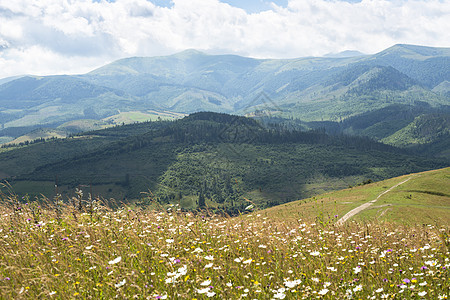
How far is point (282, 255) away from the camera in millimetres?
8094

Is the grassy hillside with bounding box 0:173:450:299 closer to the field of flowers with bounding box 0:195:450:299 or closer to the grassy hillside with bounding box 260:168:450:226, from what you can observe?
the field of flowers with bounding box 0:195:450:299

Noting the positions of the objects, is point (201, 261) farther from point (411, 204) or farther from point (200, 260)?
point (411, 204)

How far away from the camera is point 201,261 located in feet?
24.2

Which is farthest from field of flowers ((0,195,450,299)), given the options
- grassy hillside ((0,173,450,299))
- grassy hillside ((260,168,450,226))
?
grassy hillside ((260,168,450,226))

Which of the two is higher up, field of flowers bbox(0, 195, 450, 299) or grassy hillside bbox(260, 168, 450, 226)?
field of flowers bbox(0, 195, 450, 299)

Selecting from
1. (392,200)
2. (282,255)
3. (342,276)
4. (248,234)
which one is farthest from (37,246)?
(392,200)

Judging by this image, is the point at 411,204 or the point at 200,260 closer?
the point at 200,260

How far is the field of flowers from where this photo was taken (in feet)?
20.0

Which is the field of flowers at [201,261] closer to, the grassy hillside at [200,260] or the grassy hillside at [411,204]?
the grassy hillside at [200,260]

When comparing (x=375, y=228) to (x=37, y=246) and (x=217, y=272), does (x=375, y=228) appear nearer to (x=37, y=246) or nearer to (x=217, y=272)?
(x=217, y=272)

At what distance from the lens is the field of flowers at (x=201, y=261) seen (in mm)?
6105

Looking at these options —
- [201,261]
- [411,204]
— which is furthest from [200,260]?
[411,204]

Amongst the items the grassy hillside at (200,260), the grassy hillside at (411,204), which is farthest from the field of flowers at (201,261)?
the grassy hillside at (411,204)

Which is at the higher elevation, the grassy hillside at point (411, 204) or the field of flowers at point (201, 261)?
the field of flowers at point (201, 261)
